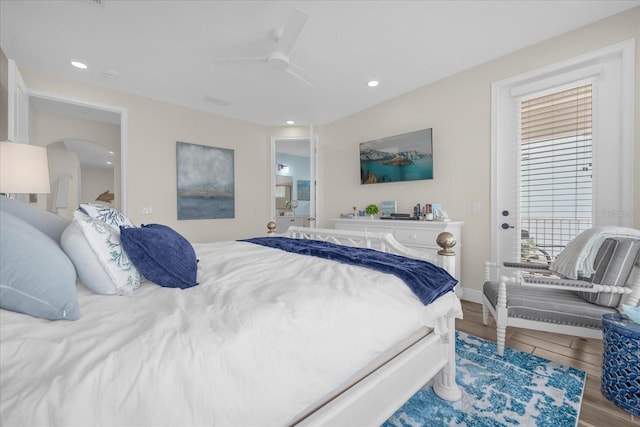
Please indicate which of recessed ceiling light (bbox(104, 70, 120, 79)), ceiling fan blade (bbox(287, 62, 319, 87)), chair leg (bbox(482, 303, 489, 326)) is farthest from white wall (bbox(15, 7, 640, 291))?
ceiling fan blade (bbox(287, 62, 319, 87))

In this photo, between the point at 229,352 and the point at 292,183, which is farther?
the point at 292,183

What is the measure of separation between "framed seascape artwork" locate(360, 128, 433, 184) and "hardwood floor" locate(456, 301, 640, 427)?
1797mm

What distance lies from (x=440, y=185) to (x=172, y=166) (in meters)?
3.82

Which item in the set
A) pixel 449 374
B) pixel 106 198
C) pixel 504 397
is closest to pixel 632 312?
pixel 504 397

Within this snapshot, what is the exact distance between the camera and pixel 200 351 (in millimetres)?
680

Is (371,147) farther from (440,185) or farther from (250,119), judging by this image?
(250,119)

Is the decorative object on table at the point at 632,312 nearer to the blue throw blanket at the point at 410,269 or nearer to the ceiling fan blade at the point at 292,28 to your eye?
the blue throw blanket at the point at 410,269

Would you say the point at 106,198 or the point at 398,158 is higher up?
the point at 398,158

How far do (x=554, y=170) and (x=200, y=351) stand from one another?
3.35m

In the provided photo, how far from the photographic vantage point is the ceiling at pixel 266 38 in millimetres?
2191

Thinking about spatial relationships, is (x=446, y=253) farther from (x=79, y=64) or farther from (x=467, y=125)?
(x=79, y=64)

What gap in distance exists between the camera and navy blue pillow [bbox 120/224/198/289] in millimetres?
1133

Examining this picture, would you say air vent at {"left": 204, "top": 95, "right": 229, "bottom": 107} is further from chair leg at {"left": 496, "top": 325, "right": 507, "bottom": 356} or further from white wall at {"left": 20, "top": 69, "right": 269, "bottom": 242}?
chair leg at {"left": 496, "top": 325, "right": 507, "bottom": 356}

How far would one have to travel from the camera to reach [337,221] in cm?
424
